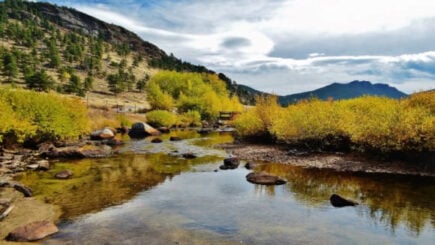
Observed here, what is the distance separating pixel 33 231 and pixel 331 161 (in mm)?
26884

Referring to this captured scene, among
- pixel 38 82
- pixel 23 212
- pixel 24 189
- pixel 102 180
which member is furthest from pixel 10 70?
pixel 23 212

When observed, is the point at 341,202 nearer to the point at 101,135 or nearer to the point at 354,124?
the point at 354,124

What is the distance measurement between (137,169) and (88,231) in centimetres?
1624

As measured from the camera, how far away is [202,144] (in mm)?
53719

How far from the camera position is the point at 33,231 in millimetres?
16391

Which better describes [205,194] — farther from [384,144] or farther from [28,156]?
[28,156]

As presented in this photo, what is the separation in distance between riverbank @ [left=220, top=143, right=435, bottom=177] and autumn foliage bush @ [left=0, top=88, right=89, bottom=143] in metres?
20.5

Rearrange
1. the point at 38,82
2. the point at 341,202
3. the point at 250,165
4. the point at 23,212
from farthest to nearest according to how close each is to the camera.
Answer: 1. the point at 38,82
2. the point at 250,165
3. the point at 341,202
4. the point at 23,212

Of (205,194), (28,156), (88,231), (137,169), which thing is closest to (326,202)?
(205,194)

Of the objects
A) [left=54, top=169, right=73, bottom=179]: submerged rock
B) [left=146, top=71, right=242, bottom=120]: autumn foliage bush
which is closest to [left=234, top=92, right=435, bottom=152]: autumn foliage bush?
[left=54, top=169, right=73, bottom=179]: submerged rock

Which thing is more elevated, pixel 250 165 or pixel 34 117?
pixel 34 117

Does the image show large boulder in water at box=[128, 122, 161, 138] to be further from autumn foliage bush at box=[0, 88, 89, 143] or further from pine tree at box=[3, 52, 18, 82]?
pine tree at box=[3, 52, 18, 82]

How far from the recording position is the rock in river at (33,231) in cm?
1599

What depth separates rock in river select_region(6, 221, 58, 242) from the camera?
630 inches
